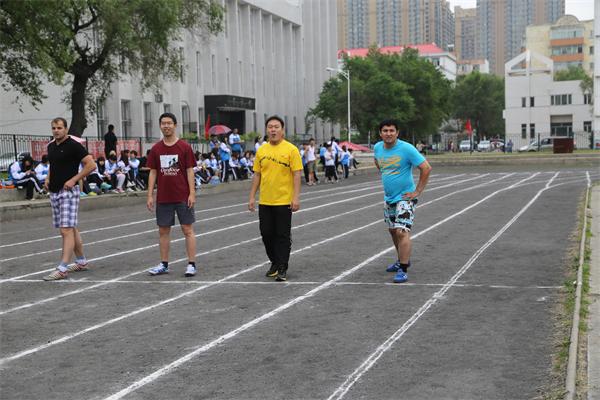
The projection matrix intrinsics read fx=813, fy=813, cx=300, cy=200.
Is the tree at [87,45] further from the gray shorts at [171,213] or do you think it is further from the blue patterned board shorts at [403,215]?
the blue patterned board shorts at [403,215]

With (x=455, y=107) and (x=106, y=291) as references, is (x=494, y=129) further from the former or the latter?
(x=106, y=291)

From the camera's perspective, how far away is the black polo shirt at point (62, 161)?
32.3 ft

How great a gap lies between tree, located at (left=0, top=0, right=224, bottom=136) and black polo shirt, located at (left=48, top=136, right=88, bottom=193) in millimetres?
13260

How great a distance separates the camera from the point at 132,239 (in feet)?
45.9

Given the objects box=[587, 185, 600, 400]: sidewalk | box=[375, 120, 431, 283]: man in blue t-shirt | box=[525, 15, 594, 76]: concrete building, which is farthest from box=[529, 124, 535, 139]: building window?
box=[375, 120, 431, 283]: man in blue t-shirt

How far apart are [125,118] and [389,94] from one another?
111ft

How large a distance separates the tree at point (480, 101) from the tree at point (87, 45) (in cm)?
8938

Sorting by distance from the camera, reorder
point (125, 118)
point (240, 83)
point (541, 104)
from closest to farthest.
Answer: point (125, 118), point (240, 83), point (541, 104)

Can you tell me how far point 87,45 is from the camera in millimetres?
28781

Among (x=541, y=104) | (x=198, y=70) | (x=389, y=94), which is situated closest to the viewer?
(x=198, y=70)

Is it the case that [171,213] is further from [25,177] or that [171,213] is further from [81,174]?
[25,177]

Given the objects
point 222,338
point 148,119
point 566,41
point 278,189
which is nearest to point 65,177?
point 278,189

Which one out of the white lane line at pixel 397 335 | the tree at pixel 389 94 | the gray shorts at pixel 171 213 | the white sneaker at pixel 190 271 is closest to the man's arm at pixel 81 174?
the gray shorts at pixel 171 213

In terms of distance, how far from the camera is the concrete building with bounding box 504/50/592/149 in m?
104
